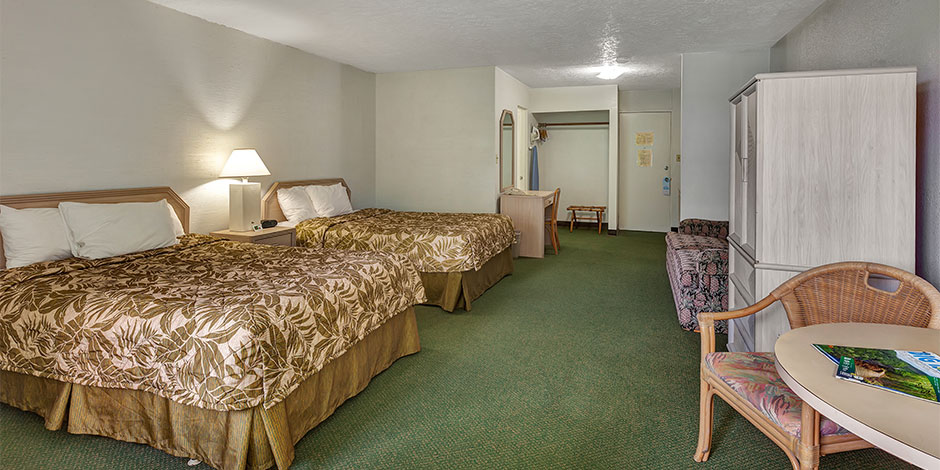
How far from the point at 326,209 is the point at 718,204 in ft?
13.7

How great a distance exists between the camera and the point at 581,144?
9.28 meters

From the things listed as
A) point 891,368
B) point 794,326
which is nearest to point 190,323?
point 891,368

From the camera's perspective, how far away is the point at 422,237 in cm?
443

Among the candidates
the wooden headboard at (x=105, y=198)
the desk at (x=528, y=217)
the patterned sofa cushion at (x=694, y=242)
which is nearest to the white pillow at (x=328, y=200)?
the wooden headboard at (x=105, y=198)

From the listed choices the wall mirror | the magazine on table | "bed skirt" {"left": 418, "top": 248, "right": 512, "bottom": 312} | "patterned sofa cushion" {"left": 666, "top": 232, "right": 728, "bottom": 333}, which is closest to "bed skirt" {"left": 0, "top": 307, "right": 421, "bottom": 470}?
"bed skirt" {"left": 418, "top": 248, "right": 512, "bottom": 312}

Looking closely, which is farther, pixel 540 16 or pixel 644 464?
pixel 540 16

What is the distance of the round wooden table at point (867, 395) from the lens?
103cm

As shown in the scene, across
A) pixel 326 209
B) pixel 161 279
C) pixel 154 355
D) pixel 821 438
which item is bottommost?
pixel 821 438

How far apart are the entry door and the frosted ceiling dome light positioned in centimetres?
181

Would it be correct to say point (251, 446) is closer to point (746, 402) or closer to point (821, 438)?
point (746, 402)

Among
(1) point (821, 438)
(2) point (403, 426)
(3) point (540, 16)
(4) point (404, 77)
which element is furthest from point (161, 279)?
(4) point (404, 77)

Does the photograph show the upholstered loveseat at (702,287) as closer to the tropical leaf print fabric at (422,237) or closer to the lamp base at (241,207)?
the tropical leaf print fabric at (422,237)

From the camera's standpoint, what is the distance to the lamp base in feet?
13.8

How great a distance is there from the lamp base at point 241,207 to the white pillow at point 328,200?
1.04 m
